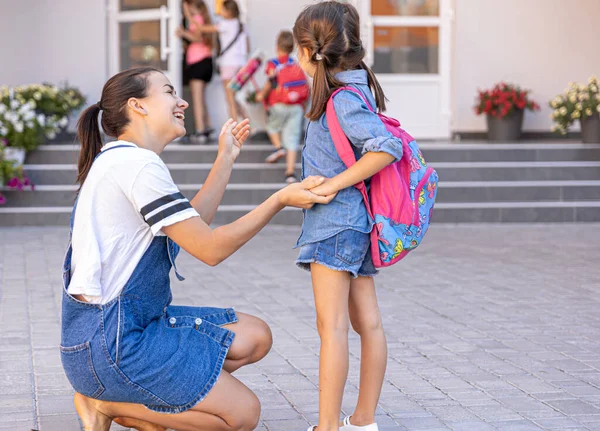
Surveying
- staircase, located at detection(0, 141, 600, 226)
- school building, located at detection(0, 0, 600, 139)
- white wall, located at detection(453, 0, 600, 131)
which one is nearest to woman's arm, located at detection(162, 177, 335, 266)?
staircase, located at detection(0, 141, 600, 226)

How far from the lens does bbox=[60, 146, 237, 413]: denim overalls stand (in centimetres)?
314

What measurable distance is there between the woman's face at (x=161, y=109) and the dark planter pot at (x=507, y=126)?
9.07 meters

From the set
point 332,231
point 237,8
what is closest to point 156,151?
point 332,231

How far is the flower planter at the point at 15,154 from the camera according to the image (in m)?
10.2

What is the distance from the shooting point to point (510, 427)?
12.4 ft

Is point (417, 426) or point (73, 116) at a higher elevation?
point (73, 116)

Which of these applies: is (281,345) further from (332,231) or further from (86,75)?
(86,75)

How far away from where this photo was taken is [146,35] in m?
12.3

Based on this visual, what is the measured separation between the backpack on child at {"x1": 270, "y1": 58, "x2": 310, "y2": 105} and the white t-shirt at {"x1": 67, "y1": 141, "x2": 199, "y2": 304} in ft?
24.2

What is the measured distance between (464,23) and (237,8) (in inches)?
119

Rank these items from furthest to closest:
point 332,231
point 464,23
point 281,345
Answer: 1. point 464,23
2. point 281,345
3. point 332,231

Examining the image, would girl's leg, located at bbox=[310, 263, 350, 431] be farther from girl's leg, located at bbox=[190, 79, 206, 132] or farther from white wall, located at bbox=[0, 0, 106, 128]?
white wall, located at bbox=[0, 0, 106, 128]

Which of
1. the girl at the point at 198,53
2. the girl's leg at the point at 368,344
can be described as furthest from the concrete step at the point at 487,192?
the girl's leg at the point at 368,344

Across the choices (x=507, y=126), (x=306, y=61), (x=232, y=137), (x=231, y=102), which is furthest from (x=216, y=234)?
(x=507, y=126)
